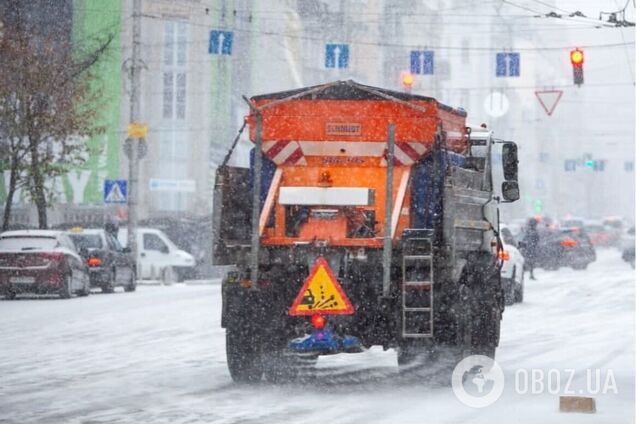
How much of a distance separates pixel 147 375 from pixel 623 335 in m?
8.21

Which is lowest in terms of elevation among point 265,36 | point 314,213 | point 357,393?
point 357,393

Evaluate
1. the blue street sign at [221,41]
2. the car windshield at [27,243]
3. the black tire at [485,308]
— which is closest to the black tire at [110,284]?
the car windshield at [27,243]

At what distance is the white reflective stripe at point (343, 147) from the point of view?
1391 cm

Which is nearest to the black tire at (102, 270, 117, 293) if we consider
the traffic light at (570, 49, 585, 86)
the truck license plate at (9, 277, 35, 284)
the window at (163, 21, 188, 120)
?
the truck license plate at (9, 277, 35, 284)

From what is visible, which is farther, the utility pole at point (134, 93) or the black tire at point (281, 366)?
the utility pole at point (134, 93)

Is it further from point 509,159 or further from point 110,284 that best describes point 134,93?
point 509,159

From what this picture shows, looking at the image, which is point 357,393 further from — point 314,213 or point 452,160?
point 452,160

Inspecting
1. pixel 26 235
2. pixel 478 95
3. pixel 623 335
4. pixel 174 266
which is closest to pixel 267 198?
pixel 623 335

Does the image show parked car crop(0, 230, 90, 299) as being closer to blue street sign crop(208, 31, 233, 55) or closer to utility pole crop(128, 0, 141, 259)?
blue street sign crop(208, 31, 233, 55)

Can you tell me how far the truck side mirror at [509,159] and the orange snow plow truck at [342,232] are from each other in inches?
31.3

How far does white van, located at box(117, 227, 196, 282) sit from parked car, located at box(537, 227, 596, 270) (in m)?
13.9

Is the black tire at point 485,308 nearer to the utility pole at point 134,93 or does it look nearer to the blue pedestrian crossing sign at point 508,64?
the utility pole at point 134,93

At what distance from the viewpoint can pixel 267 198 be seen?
1406 centimetres

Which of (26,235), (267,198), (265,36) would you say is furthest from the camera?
(265,36)
